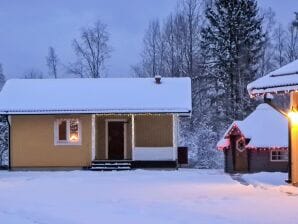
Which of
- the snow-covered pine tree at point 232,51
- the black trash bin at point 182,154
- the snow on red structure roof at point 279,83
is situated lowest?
the black trash bin at point 182,154

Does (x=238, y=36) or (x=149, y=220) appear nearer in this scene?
(x=149, y=220)

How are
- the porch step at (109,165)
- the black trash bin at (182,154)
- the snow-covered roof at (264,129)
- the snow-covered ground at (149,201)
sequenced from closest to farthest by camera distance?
the snow-covered ground at (149,201) → the snow-covered roof at (264,129) → the porch step at (109,165) → the black trash bin at (182,154)

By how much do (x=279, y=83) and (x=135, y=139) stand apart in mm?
12855

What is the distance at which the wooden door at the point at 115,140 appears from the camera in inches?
1179

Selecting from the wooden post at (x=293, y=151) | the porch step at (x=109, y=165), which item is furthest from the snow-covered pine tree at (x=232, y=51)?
the wooden post at (x=293, y=151)

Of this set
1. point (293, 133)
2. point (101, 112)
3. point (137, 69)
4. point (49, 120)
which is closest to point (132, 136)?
point (101, 112)

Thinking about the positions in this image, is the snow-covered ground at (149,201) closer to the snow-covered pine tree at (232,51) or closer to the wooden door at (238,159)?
the wooden door at (238,159)

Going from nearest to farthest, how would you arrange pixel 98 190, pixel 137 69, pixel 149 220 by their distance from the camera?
1. pixel 149 220
2. pixel 98 190
3. pixel 137 69

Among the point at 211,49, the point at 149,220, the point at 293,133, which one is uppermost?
the point at 211,49

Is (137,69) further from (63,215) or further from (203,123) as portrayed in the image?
(63,215)

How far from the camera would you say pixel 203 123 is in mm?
43875

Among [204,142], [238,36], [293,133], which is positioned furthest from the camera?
[238,36]

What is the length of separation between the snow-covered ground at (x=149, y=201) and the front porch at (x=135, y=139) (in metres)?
7.75

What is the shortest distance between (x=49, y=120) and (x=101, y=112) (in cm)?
257
